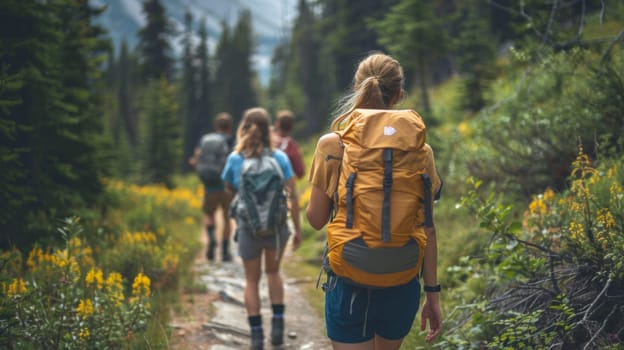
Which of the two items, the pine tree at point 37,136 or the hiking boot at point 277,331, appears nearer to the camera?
the hiking boot at point 277,331

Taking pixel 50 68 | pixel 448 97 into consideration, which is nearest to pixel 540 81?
pixel 50 68

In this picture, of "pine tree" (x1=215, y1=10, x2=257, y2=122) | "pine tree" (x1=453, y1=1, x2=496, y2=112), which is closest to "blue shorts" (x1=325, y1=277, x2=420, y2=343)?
"pine tree" (x1=453, y1=1, x2=496, y2=112)

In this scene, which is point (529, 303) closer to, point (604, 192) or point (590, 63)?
point (604, 192)

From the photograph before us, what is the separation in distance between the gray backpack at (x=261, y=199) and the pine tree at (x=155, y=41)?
1382 inches

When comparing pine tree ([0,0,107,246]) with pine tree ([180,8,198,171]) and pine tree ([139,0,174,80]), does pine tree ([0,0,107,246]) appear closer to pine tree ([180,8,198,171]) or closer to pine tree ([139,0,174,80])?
pine tree ([139,0,174,80])

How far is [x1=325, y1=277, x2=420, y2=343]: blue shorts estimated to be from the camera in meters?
2.69

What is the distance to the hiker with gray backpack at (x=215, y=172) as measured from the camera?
8805 millimetres

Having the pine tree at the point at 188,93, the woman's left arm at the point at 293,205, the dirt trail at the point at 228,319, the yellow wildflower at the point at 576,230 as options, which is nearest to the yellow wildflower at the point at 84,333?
the dirt trail at the point at 228,319

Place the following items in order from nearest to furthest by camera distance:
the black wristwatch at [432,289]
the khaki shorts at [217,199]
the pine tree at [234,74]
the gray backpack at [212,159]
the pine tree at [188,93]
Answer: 1. the black wristwatch at [432,289]
2. the gray backpack at [212,159]
3. the khaki shorts at [217,199]
4. the pine tree at [188,93]
5. the pine tree at [234,74]

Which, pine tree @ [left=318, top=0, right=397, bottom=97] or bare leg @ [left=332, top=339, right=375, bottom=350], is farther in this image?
pine tree @ [left=318, top=0, right=397, bottom=97]

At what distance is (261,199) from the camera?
492 centimetres

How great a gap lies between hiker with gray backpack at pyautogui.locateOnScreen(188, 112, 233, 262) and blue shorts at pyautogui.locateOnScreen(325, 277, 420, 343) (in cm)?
612

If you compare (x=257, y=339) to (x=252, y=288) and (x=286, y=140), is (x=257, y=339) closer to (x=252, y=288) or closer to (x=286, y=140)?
(x=252, y=288)

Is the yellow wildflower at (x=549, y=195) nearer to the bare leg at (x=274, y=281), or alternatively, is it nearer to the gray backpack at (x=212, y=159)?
the bare leg at (x=274, y=281)
